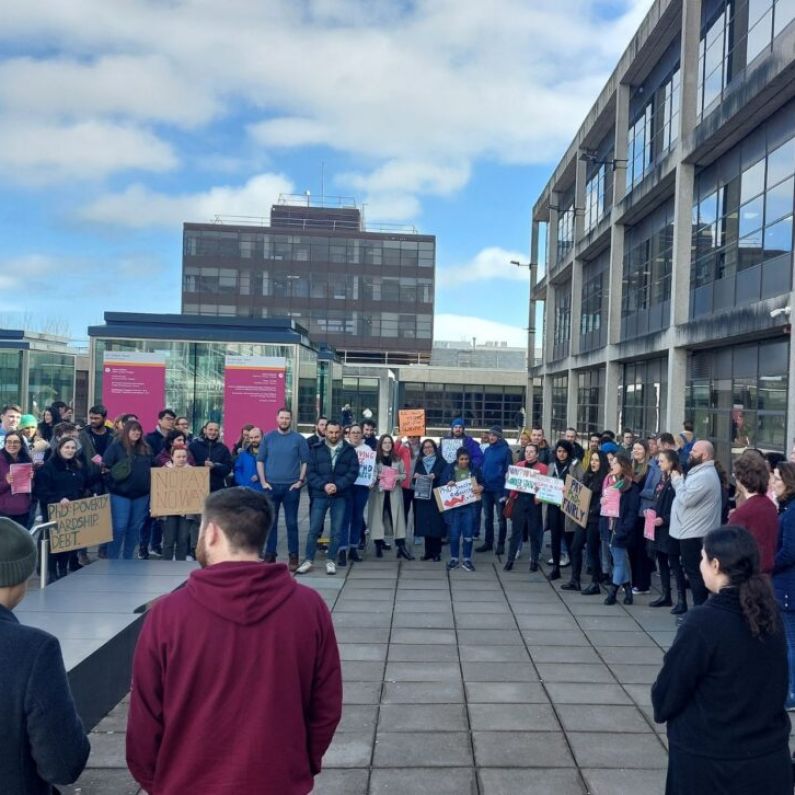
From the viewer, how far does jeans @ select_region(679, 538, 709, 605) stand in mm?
7904

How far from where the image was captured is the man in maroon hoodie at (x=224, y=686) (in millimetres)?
2453

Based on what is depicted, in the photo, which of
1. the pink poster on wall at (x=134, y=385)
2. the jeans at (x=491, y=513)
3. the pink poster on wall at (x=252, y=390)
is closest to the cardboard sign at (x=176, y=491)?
the jeans at (x=491, y=513)

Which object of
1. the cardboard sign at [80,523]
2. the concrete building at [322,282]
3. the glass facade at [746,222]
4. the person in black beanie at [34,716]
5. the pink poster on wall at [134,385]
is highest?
the concrete building at [322,282]

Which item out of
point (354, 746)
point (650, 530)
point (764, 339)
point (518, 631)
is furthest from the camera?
point (764, 339)

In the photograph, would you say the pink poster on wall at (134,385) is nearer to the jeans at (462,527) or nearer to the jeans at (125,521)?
the jeans at (125,521)

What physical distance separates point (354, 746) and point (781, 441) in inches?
460

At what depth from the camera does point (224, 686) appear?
245 cm

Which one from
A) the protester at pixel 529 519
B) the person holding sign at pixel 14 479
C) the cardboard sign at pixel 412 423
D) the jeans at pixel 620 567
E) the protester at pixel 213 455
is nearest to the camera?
the person holding sign at pixel 14 479

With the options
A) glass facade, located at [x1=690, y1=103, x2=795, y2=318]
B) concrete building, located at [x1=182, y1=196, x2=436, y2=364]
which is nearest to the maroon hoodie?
glass facade, located at [x1=690, y1=103, x2=795, y2=318]

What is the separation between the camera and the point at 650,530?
350 inches

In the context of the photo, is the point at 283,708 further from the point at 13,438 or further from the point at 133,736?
the point at 13,438

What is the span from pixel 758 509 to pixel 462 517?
5.53 m

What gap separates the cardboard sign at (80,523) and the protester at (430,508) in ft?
14.8

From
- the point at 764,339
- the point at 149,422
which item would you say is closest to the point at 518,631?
the point at 764,339
